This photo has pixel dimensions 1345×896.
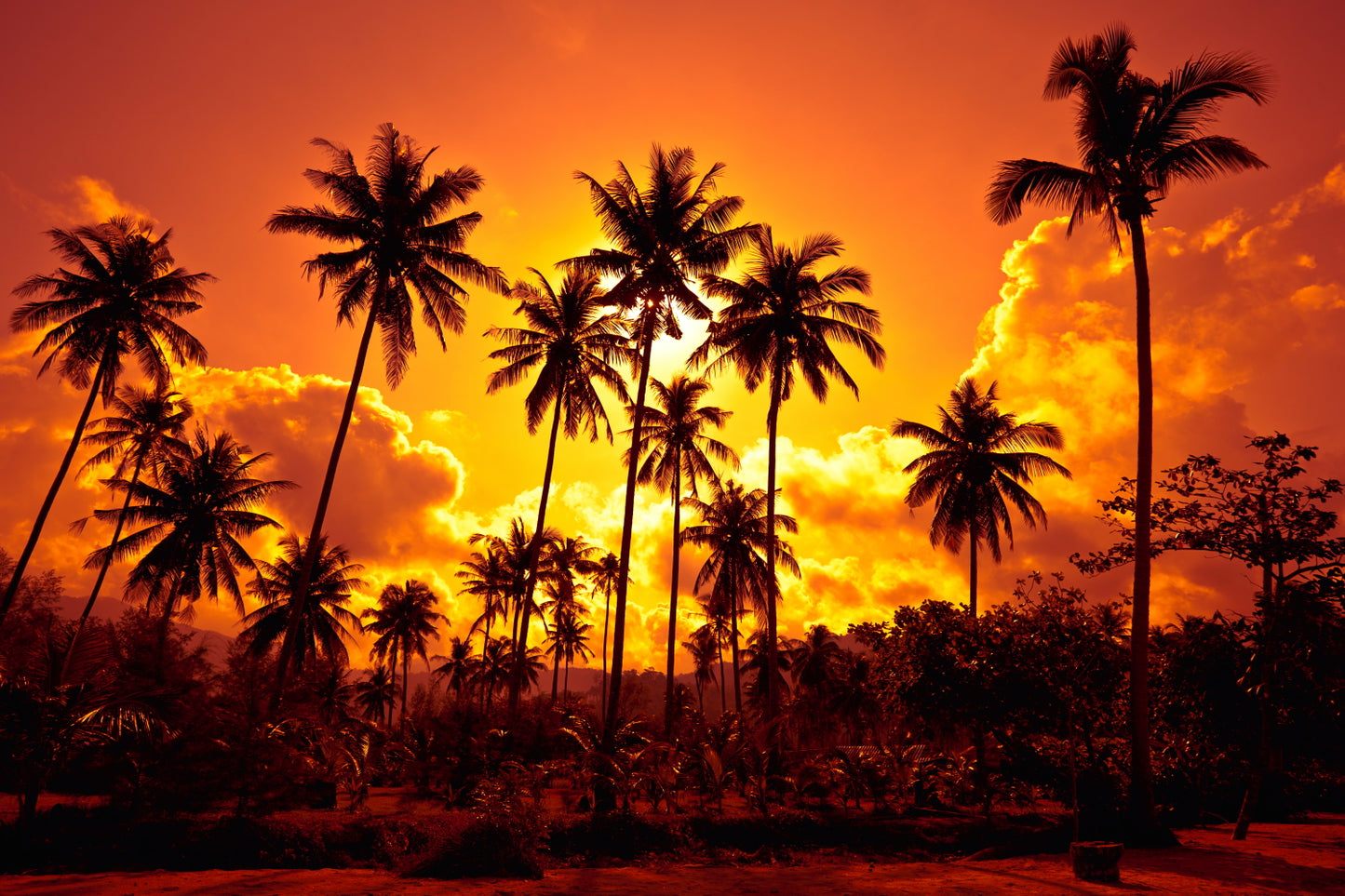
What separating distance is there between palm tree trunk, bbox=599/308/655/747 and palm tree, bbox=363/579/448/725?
34.5 m

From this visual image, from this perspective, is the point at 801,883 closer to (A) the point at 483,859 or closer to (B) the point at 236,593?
(A) the point at 483,859

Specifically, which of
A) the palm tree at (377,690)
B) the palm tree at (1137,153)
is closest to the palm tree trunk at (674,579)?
the palm tree at (1137,153)

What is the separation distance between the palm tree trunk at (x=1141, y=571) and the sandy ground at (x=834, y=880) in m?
1.16

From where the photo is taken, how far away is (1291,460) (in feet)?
50.3

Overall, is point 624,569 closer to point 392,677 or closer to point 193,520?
point 193,520

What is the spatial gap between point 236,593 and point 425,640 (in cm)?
2196

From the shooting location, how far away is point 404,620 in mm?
51844

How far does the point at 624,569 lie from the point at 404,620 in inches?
1441

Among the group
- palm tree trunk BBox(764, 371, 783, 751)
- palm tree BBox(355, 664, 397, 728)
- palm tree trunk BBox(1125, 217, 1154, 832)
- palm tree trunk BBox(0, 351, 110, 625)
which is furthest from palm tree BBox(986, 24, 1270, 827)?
palm tree BBox(355, 664, 397, 728)

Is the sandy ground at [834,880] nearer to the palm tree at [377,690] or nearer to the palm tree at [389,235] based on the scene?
the palm tree at [389,235]

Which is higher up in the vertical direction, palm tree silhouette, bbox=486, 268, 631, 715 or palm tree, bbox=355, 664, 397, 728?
palm tree silhouette, bbox=486, 268, 631, 715

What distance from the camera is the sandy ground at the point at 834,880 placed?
35.5ft

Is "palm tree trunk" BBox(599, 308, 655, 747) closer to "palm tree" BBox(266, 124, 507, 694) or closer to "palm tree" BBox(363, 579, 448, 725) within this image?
"palm tree" BBox(266, 124, 507, 694)

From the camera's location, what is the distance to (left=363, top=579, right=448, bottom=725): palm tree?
5172 centimetres
